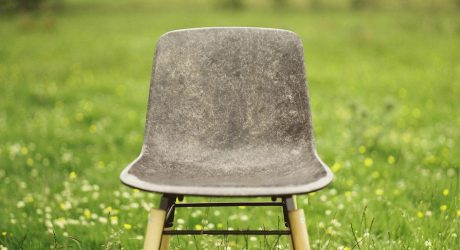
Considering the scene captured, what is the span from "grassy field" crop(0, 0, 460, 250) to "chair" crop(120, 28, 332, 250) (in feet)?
1.49

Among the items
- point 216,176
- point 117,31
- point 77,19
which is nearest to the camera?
point 216,176

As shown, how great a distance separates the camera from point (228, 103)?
108 inches

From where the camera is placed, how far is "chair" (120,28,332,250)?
258cm

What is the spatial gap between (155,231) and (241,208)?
183cm

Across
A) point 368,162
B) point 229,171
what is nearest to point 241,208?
point 368,162

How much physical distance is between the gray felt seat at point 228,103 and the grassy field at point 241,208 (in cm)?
46

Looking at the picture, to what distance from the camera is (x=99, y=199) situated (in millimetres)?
4039

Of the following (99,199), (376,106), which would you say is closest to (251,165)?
(99,199)

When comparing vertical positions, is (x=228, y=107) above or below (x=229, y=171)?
above

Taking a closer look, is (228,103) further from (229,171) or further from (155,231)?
(155,231)

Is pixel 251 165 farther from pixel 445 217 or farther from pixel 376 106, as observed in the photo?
pixel 376 106

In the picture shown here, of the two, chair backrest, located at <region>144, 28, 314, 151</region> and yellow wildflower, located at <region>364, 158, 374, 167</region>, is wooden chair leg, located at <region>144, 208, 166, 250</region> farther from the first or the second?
yellow wildflower, located at <region>364, 158, 374, 167</region>

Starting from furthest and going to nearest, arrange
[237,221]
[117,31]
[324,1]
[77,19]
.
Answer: [324,1], [77,19], [117,31], [237,221]

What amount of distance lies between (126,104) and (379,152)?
11.8ft
